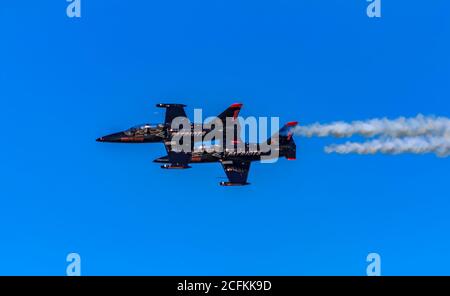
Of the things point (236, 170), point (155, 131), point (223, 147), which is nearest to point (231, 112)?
point (223, 147)

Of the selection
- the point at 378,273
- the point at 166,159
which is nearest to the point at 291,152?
the point at 166,159

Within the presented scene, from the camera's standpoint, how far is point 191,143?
86.8 m

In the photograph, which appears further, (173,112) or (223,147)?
(173,112)

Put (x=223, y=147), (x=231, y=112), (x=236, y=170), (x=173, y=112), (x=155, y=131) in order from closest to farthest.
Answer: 1. (x=223, y=147)
2. (x=236, y=170)
3. (x=155, y=131)
4. (x=231, y=112)
5. (x=173, y=112)

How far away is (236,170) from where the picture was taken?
8644 cm

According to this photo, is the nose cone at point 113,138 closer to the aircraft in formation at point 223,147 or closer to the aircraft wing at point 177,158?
the aircraft in formation at point 223,147

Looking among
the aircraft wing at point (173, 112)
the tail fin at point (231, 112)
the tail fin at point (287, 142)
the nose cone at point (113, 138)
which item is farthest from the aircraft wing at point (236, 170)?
the nose cone at point (113, 138)

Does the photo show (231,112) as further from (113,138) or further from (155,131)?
(113,138)

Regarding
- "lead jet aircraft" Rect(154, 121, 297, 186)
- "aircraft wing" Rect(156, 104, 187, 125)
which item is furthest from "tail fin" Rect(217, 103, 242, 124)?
"aircraft wing" Rect(156, 104, 187, 125)

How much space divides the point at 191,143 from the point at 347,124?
14.7 metres

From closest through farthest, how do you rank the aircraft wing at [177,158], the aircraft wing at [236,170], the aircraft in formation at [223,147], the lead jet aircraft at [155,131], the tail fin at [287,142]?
the aircraft wing at [177,158] → the tail fin at [287,142] → the aircraft in formation at [223,147] → the aircraft wing at [236,170] → the lead jet aircraft at [155,131]

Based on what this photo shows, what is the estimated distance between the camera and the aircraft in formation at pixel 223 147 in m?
85.8

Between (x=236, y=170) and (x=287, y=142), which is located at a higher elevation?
(x=287, y=142)

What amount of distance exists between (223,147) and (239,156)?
168cm
